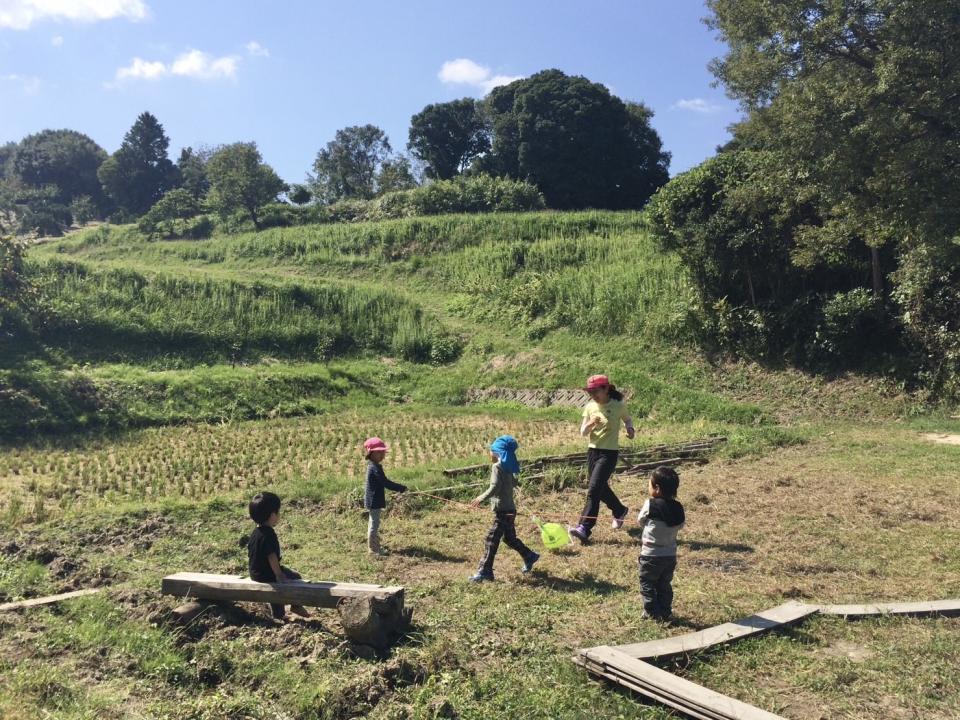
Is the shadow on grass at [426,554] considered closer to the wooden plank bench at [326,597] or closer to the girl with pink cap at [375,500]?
the girl with pink cap at [375,500]

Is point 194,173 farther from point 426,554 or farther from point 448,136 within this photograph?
point 426,554

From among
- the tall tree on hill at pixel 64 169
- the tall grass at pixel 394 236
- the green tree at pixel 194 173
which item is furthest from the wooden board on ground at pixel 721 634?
the tall tree on hill at pixel 64 169

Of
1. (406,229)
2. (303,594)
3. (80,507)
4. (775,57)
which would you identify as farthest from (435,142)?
(303,594)

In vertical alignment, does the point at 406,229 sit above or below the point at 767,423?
above

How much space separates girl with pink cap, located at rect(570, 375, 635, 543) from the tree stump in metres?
3.21

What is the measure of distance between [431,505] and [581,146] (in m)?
38.2

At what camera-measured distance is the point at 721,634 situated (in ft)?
16.8

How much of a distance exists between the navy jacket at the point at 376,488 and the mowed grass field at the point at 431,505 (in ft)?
2.03

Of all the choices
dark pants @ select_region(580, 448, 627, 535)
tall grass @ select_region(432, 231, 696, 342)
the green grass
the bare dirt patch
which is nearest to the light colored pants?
the green grass

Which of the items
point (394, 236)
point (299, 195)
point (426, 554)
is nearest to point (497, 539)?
point (426, 554)

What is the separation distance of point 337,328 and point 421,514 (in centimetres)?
1616

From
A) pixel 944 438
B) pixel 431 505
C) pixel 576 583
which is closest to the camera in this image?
pixel 576 583

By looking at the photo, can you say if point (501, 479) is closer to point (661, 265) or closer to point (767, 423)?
point (767, 423)

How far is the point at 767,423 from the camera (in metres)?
15.2
